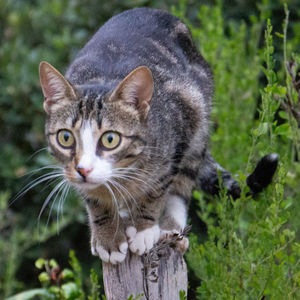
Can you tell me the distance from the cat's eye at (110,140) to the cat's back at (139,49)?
40cm

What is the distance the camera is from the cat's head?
2283 mm

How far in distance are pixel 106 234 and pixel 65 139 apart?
48 cm

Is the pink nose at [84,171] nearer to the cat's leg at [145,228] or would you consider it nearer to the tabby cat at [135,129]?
the tabby cat at [135,129]

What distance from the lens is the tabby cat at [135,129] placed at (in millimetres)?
2346

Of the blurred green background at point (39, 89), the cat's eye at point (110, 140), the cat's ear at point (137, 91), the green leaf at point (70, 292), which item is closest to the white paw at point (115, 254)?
the green leaf at point (70, 292)

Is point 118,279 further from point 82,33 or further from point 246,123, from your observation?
point 82,33

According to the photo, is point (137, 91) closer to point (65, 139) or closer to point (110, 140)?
point (110, 140)

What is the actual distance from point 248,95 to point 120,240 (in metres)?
1.29

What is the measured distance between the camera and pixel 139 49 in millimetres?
2824

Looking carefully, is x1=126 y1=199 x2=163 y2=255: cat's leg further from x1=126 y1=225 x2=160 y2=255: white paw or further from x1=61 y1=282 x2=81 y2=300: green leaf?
x1=61 y1=282 x2=81 y2=300: green leaf

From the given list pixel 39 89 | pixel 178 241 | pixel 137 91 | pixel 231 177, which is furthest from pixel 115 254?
pixel 39 89

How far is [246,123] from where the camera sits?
11.0 ft

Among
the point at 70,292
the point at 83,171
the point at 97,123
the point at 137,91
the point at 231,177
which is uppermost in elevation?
the point at 137,91

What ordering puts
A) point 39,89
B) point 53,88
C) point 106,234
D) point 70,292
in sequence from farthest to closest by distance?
1. point 39,89
2. point 70,292
3. point 106,234
4. point 53,88
